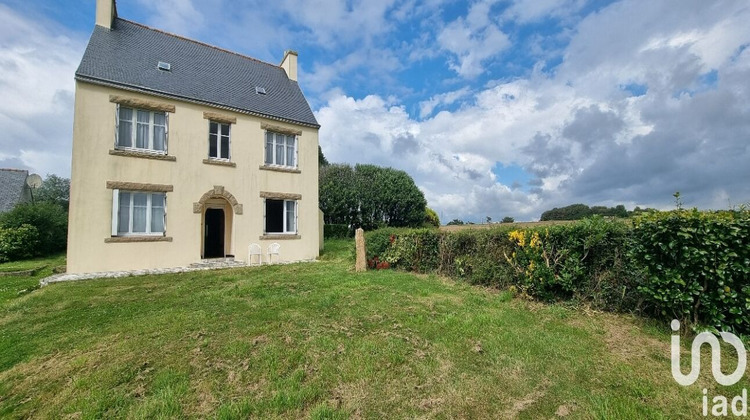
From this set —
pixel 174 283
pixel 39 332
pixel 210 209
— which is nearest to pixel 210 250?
pixel 210 209

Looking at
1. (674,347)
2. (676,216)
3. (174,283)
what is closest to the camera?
(674,347)

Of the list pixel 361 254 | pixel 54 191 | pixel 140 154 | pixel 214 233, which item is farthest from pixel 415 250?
pixel 54 191

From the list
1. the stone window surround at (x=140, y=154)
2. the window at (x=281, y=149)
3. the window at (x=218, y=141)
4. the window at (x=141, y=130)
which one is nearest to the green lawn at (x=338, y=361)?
the stone window surround at (x=140, y=154)

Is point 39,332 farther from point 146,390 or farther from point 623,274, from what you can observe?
point 623,274

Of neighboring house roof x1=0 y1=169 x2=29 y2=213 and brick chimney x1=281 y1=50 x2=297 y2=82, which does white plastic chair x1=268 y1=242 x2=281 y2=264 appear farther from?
neighboring house roof x1=0 y1=169 x2=29 y2=213

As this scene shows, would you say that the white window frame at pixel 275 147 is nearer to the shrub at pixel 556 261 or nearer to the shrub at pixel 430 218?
the shrub at pixel 556 261

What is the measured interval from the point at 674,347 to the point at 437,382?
11.0 ft

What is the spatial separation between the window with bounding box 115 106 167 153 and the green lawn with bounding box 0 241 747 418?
7.20m

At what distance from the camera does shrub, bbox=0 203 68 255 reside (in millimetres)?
17125

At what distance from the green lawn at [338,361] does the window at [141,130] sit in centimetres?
720

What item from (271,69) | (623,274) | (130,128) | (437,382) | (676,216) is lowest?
(437,382)

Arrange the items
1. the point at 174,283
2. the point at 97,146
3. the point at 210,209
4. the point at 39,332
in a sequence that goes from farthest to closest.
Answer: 1. the point at 210,209
2. the point at 97,146
3. the point at 174,283
4. the point at 39,332

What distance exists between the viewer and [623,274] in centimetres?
562

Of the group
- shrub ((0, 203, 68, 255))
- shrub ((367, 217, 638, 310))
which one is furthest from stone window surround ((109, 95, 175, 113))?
shrub ((367, 217, 638, 310))
